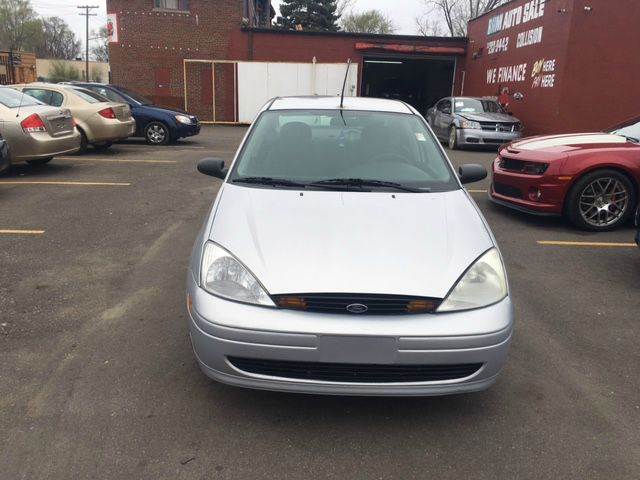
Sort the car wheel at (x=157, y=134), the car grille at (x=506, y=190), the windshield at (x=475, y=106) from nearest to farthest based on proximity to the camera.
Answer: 1. the car grille at (x=506, y=190)
2. the car wheel at (x=157, y=134)
3. the windshield at (x=475, y=106)

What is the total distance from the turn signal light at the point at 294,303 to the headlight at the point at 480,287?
0.65 m

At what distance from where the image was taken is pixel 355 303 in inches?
100

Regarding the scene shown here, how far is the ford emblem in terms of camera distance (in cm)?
254

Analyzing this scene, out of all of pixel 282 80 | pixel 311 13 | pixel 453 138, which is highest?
pixel 311 13

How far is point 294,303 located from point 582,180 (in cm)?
515

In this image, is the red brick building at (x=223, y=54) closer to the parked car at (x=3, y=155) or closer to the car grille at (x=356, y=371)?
the parked car at (x=3, y=155)

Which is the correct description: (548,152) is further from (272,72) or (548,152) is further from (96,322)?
(272,72)

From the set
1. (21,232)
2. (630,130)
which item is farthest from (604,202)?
(21,232)

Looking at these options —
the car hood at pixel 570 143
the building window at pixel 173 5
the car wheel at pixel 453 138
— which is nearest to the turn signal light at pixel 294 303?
the car hood at pixel 570 143

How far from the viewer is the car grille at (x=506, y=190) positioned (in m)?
6.87

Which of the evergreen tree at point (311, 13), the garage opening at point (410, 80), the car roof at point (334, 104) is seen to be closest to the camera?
the car roof at point (334, 104)

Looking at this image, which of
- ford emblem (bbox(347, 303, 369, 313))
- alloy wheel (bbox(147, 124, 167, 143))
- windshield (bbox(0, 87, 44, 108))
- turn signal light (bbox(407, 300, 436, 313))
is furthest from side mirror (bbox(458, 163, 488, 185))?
alloy wheel (bbox(147, 124, 167, 143))

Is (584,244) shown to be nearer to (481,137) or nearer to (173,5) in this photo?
(481,137)

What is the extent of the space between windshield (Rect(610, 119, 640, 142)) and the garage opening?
18.9 meters
